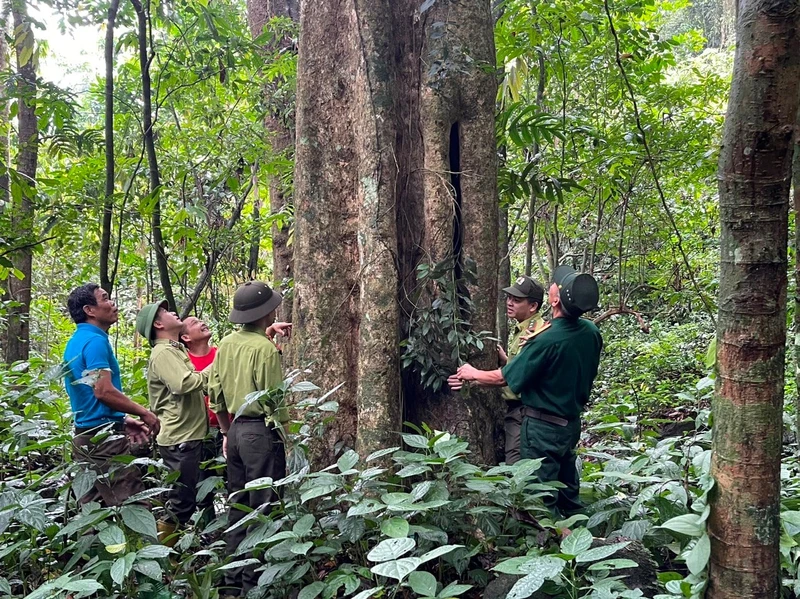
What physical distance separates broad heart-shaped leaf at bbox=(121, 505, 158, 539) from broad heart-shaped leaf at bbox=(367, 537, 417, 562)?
1394 millimetres

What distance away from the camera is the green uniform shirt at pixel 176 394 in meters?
4.39

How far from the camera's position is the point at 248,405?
3.74 m

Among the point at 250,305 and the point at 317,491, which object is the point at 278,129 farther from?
the point at 317,491

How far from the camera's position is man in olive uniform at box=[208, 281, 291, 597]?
3775 mm

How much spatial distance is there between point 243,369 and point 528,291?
2.28m

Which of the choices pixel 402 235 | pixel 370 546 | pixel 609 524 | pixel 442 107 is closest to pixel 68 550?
pixel 370 546

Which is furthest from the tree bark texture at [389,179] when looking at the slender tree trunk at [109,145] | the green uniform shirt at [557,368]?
the slender tree trunk at [109,145]

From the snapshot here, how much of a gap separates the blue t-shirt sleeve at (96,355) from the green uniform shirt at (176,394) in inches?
13.7

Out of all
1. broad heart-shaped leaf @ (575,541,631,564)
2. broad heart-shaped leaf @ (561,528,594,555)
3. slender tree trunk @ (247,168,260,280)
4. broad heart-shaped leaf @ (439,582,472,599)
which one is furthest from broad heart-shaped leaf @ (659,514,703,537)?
slender tree trunk @ (247,168,260,280)

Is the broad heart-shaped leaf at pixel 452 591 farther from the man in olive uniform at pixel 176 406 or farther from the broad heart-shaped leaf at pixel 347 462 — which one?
the man in olive uniform at pixel 176 406

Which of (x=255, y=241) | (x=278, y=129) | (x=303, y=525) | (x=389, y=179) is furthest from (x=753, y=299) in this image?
(x=255, y=241)

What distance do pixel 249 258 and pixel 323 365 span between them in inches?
215

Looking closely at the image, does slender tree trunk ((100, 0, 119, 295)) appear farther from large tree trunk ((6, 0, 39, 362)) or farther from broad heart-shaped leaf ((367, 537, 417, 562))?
broad heart-shaped leaf ((367, 537, 417, 562))

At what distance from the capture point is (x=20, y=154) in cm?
709
